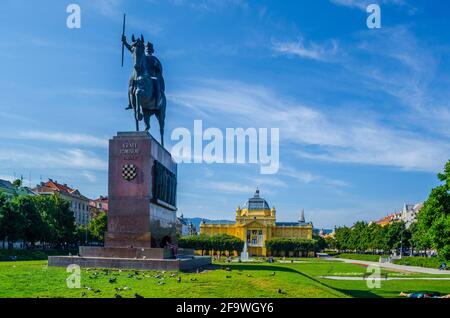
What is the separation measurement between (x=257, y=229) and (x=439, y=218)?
116042 mm

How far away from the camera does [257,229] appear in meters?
149

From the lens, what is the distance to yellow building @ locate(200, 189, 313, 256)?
148 m

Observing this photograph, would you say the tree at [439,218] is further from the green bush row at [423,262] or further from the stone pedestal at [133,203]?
the green bush row at [423,262]

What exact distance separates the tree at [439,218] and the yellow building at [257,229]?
10698 cm

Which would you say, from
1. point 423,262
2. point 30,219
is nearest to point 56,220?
point 30,219

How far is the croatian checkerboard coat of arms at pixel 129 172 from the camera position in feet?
85.1

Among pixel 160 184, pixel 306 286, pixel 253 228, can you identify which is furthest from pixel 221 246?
pixel 306 286

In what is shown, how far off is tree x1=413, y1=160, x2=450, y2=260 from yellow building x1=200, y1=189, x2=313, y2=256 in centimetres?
10698

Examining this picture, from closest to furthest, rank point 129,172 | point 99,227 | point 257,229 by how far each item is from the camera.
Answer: point 129,172
point 99,227
point 257,229

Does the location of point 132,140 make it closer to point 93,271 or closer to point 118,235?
point 118,235

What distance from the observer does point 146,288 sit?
1686 cm

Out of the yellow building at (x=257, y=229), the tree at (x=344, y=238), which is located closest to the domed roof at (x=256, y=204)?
the yellow building at (x=257, y=229)

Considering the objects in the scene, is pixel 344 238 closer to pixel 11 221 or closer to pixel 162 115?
pixel 11 221
